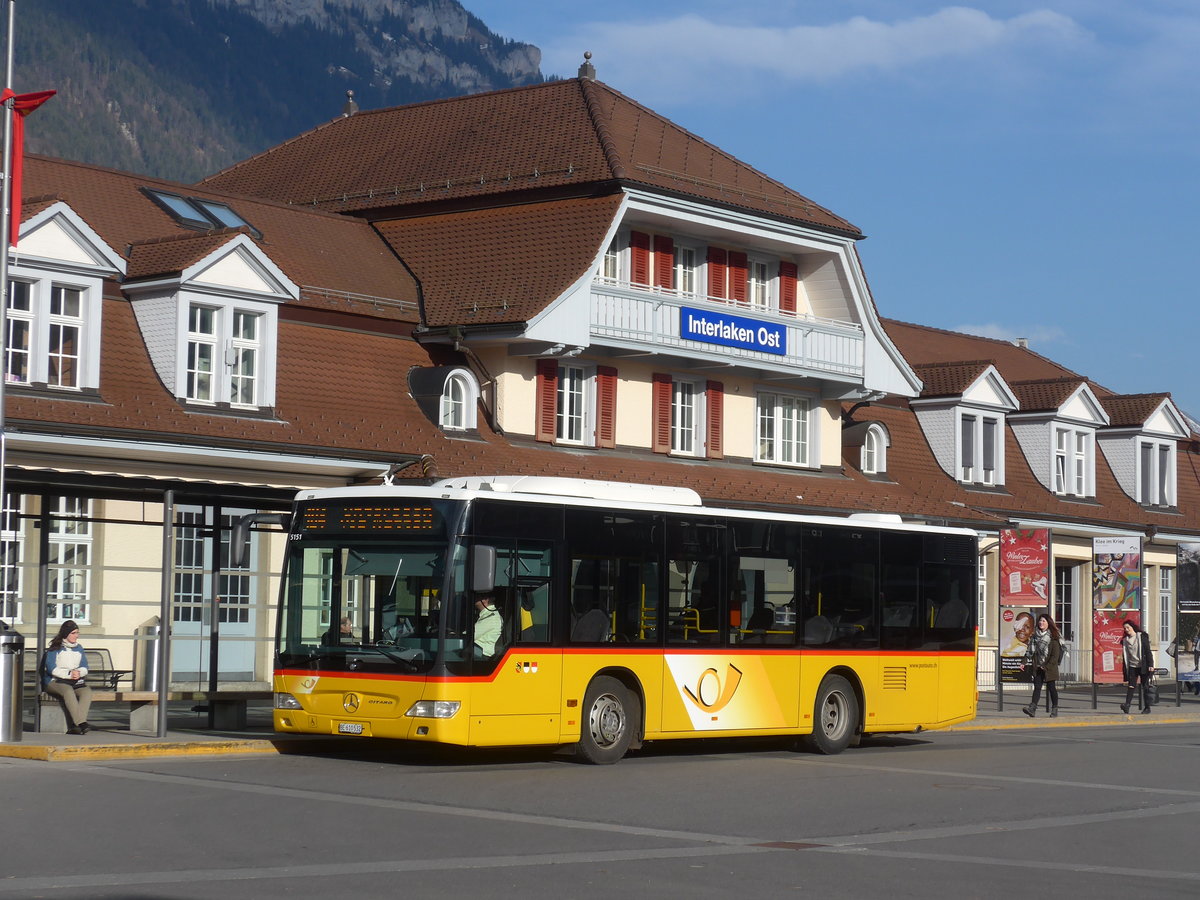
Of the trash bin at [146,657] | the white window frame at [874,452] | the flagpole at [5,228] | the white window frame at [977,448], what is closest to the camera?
the flagpole at [5,228]

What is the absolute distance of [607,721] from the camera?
19609 mm

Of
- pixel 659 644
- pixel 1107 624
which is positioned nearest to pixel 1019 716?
pixel 1107 624

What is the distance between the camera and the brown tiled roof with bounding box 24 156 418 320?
2919 centimetres

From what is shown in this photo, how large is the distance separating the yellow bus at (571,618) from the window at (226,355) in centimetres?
951

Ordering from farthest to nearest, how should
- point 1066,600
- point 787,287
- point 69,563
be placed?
point 1066,600 < point 787,287 < point 69,563

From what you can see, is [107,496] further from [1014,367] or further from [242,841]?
[1014,367]

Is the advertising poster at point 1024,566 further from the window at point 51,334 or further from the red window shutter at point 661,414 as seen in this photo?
the window at point 51,334

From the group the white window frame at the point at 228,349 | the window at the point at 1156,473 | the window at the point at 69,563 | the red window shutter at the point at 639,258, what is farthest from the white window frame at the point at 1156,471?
the window at the point at 69,563

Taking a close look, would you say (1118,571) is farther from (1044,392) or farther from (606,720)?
(606,720)

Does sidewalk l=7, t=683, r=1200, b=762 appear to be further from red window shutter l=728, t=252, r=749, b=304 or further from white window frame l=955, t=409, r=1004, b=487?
white window frame l=955, t=409, r=1004, b=487

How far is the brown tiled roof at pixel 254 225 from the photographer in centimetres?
2919

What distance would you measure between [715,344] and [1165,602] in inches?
887

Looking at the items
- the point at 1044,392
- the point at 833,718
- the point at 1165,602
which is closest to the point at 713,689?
the point at 833,718

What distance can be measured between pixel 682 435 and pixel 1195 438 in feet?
78.3
